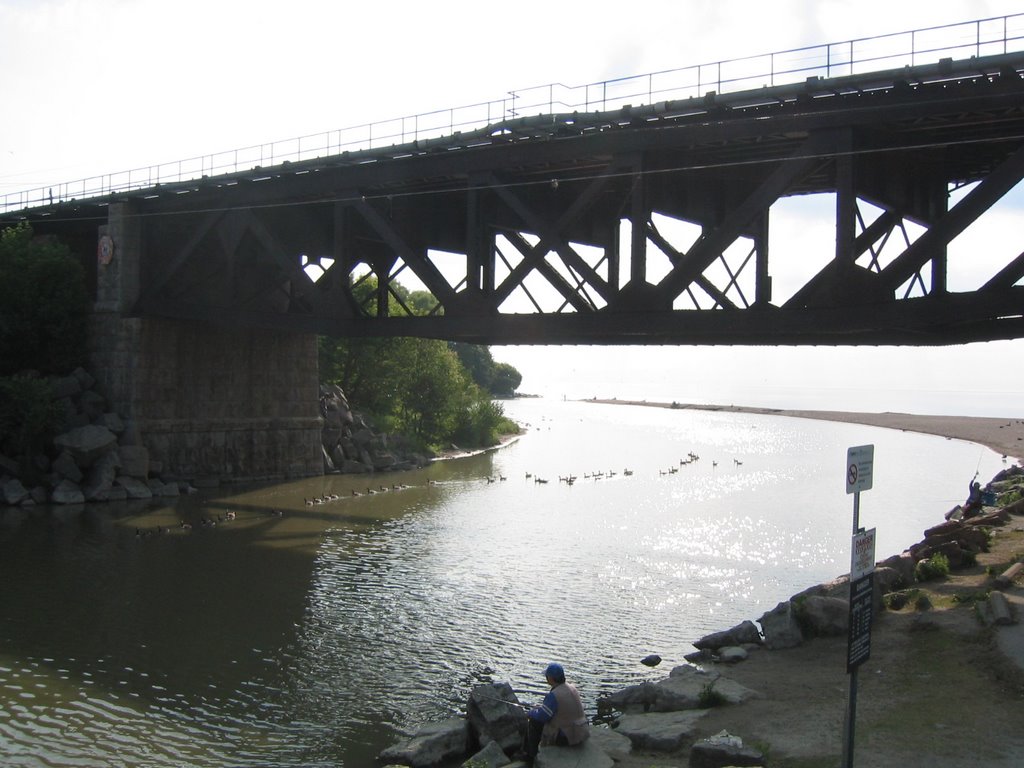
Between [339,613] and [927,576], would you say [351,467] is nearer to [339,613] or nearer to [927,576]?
[339,613]

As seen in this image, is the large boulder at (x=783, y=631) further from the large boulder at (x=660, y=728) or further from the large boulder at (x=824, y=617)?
the large boulder at (x=660, y=728)

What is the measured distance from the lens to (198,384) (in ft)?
152

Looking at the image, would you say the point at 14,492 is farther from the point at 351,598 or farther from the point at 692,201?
the point at 692,201

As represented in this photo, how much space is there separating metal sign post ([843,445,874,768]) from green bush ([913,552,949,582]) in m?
11.5

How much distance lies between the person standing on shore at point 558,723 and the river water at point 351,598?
294cm

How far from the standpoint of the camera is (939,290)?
70.1 ft

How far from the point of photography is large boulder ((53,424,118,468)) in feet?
135

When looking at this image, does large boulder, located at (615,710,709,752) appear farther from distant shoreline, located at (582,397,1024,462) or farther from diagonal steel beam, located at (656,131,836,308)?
distant shoreline, located at (582,397,1024,462)

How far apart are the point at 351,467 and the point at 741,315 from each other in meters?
35.5

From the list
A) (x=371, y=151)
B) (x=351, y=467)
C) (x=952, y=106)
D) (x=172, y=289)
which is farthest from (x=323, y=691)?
(x=351, y=467)

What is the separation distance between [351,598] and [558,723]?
41.8ft

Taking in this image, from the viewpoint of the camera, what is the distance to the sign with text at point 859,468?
11.0 metres

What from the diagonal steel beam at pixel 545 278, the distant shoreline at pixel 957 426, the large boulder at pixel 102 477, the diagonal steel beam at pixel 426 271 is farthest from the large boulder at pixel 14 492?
the distant shoreline at pixel 957 426

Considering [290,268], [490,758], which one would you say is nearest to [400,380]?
[290,268]
